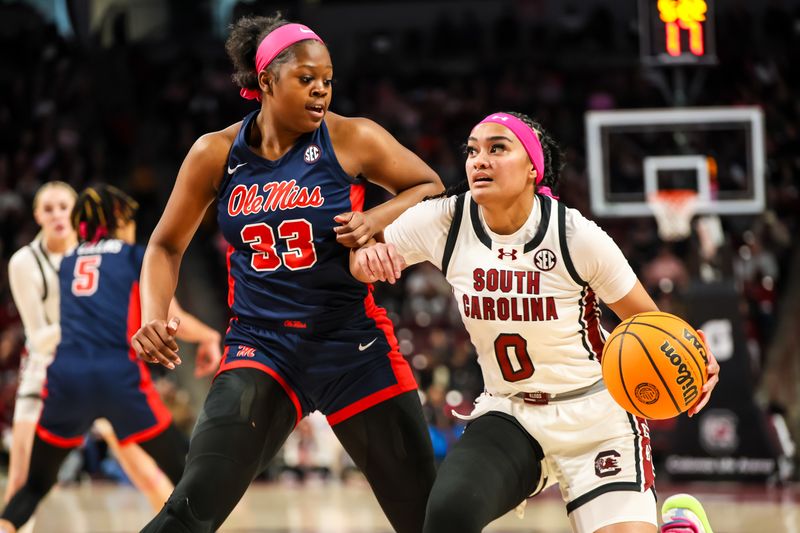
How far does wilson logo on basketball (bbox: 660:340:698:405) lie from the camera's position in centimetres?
378

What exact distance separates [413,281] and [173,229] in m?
10.1

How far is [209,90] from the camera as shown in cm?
1791

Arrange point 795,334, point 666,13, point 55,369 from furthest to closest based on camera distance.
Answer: point 795,334 → point 666,13 → point 55,369

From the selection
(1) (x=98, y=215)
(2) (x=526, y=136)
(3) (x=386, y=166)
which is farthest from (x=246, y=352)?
(1) (x=98, y=215)

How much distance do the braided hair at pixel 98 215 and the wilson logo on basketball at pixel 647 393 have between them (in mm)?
3245

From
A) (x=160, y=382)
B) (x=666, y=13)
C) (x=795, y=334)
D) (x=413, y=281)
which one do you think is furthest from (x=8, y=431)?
(x=795, y=334)

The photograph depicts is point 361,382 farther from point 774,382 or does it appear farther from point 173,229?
point 774,382

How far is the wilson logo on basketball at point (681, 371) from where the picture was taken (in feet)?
12.4

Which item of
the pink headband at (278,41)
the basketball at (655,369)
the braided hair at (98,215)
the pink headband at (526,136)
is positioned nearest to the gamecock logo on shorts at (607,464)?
the basketball at (655,369)

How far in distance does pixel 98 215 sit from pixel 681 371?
3398 mm

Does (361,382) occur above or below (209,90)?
below

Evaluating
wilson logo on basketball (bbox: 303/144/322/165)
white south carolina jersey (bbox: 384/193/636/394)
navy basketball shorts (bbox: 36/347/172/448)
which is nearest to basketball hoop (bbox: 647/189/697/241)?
navy basketball shorts (bbox: 36/347/172/448)

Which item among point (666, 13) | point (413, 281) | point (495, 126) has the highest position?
point (666, 13)

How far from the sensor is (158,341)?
378 cm
